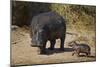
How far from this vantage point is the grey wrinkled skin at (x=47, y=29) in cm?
204

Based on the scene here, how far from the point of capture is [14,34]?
76.7 inches

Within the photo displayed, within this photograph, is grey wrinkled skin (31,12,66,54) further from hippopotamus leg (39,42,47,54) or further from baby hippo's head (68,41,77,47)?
baby hippo's head (68,41,77,47)

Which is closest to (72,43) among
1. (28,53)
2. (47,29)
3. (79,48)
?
(79,48)

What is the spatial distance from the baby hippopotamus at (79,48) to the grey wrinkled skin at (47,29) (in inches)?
5.8

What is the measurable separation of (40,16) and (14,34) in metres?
0.35

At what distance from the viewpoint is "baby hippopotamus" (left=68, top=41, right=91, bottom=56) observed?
2199mm

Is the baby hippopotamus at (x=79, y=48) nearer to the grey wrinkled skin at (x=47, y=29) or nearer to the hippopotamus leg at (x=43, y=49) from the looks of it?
the grey wrinkled skin at (x=47, y=29)

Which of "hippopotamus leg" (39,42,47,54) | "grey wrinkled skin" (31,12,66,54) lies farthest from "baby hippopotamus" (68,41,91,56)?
"hippopotamus leg" (39,42,47,54)

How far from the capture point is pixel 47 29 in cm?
208

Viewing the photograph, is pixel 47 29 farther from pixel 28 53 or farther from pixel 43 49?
pixel 28 53

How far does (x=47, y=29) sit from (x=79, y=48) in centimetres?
47

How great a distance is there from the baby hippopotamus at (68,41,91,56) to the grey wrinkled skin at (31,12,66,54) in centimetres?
15
